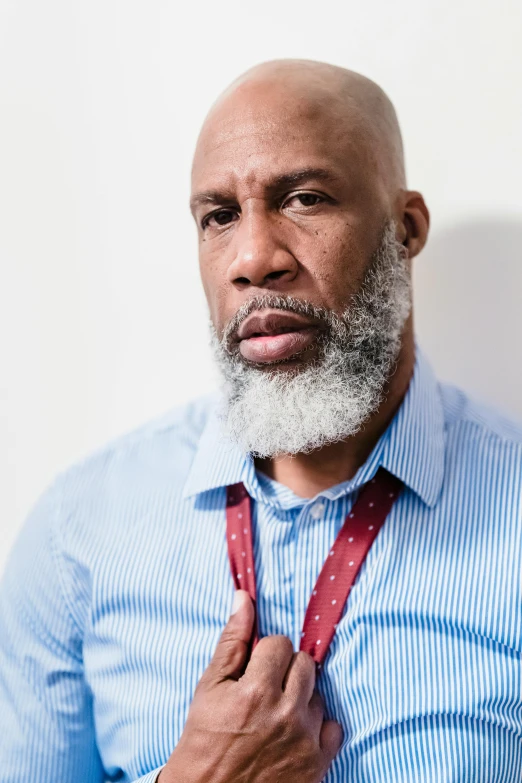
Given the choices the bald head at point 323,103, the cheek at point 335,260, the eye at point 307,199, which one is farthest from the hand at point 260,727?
the bald head at point 323,103

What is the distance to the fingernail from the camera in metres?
1.34

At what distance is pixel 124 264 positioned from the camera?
1903 mm

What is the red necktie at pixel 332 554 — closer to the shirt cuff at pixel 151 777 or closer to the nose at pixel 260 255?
the shirt cuff at pixel 151 777

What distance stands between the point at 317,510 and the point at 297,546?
68 mm

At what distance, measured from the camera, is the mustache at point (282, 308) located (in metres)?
1.29

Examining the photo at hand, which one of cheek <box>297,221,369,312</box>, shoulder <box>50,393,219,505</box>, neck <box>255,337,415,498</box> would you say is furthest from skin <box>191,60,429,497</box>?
shoulder <box>50,393,219,505</box>

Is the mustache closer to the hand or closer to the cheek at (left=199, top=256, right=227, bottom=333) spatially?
the cheek at (left=199, top=256, right=227, bottom=333)

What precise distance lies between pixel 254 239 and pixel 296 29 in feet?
2.25

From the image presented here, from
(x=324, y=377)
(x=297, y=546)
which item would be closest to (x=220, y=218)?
(x=324, y=377)

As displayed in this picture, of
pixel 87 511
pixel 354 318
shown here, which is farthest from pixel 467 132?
pixel 87 511

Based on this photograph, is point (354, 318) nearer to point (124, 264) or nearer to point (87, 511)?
point (87, 511)

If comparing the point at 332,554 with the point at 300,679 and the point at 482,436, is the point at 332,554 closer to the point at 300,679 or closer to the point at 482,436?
the point at 300,679

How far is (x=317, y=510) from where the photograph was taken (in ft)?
4.60

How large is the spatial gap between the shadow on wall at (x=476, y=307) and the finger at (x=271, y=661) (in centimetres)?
74
